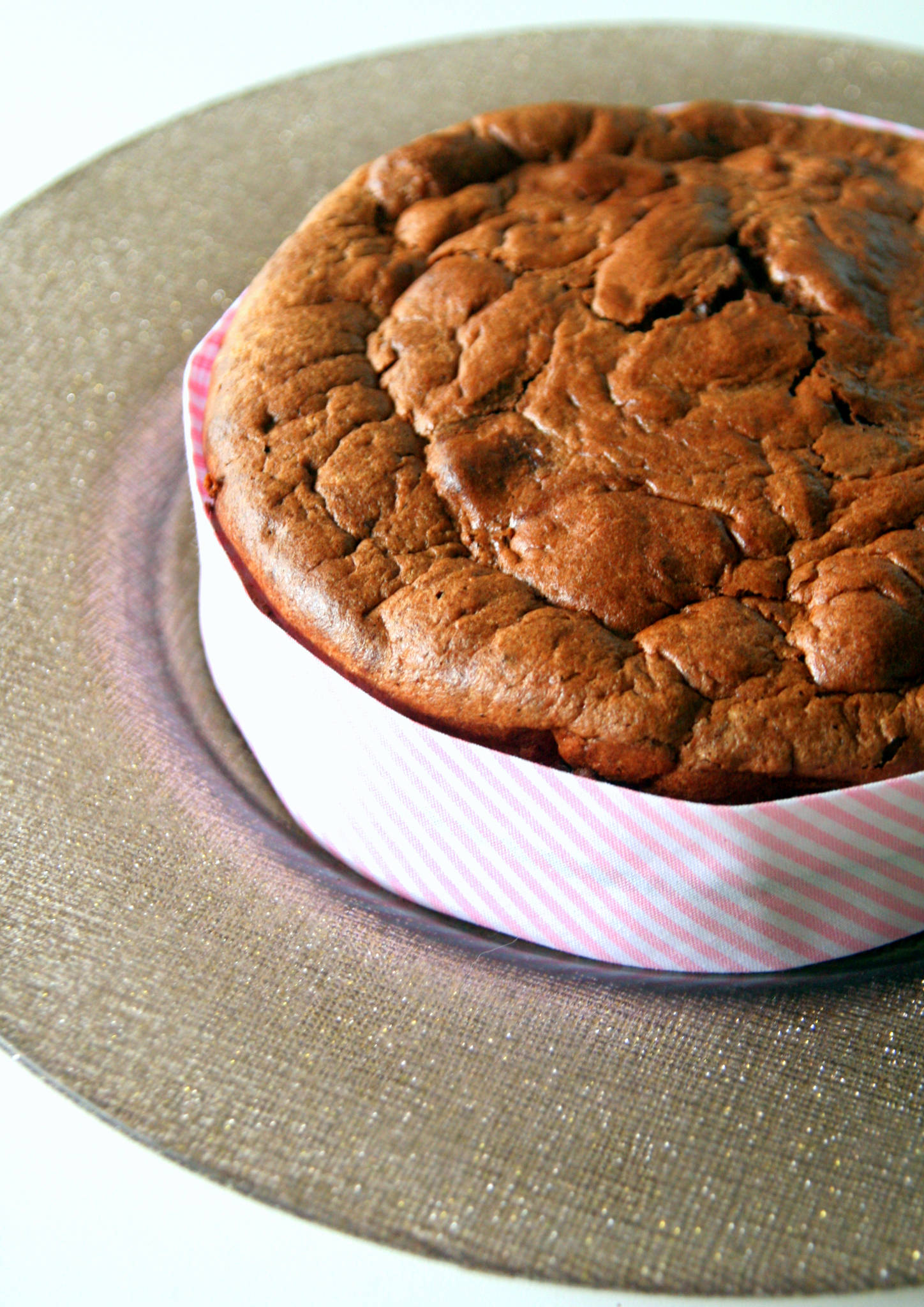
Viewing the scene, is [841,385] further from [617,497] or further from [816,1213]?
[816,1213]

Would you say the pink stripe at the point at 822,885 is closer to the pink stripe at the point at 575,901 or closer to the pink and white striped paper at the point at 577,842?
the pink and white striped paper at the point at 577,842

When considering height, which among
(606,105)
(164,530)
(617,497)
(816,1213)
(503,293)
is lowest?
(816,1213)

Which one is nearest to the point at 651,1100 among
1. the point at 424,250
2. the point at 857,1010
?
the point at 857,1010

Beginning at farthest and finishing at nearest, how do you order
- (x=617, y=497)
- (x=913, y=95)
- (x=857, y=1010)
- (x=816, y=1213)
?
1. (x=913, y=95)
2. (x=617, y=497)
3. (x=857, y=1010)
4. (x=816, y=1213)

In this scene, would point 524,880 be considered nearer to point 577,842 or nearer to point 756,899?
point 577,842

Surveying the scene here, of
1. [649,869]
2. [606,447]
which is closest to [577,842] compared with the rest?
[649,869]

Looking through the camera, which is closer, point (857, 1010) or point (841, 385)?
point (857, 1010)

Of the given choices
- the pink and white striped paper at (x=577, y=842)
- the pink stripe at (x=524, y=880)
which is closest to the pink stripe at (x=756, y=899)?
the pink and white striped paper at (x=577, y=842)
